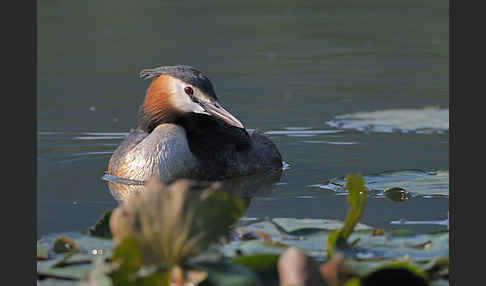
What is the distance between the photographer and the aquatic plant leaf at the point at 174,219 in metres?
3.64

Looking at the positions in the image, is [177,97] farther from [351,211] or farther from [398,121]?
[351,211]

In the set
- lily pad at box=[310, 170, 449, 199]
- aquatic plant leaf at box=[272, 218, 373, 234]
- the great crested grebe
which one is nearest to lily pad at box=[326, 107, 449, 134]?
the great crested grebe

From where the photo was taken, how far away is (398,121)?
9.73m

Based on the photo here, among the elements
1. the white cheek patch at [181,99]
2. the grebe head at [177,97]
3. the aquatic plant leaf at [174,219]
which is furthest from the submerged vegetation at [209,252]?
→ the white cheek patch at [181,99]

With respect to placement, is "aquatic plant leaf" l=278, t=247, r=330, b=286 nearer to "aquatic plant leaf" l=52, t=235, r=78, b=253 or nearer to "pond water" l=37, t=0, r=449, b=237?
"aquatic plant leaf" l=52, t=235, r=78, b=253

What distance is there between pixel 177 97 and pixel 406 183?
7.54 feet

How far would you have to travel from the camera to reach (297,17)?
18625mm

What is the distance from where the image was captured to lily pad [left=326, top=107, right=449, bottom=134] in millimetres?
9422

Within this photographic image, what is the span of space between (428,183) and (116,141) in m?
3.67

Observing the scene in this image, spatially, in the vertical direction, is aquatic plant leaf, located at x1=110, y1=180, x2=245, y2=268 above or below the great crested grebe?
below

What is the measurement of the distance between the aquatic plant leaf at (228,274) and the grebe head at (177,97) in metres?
3.84

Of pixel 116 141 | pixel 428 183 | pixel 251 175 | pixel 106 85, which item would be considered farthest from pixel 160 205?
pixel 106 85

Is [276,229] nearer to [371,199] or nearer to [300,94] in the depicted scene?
[371,199]

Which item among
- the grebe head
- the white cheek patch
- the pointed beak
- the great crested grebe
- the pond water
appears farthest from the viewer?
the white cheek patch
